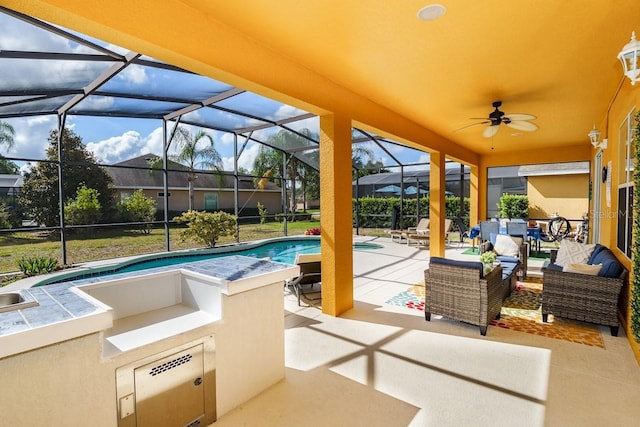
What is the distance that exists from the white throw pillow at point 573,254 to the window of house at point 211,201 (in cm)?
1562

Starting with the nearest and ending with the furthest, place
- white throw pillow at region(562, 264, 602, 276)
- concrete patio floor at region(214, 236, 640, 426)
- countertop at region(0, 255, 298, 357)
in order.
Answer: countertop at region(0, 255, 298, 357) → concrete patio floor at region(214, 236, 640, 426) → white throw pillow at region(562, 264, 602, 276)

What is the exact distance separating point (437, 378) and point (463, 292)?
4.36 ft

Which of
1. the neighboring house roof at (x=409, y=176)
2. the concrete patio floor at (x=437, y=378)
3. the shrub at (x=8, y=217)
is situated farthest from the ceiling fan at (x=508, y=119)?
the shrub at (x=8, y=217)

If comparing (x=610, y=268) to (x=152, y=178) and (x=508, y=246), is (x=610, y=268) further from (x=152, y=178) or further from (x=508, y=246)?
(x=152, y=178)

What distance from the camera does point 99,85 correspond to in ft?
17.2

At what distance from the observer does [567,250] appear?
5.43m

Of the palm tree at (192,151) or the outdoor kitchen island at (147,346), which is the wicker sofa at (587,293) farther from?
the palm tree at (192,151)

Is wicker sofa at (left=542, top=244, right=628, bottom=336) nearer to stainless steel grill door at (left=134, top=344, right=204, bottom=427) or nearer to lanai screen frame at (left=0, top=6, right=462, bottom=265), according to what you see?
lanai screen frame at (left=0, top=6, right=462, bottom=265)

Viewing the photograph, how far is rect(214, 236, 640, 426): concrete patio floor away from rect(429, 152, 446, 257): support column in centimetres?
396

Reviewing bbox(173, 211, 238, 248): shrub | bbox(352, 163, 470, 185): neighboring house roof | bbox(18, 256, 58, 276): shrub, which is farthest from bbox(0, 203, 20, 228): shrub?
bbox(352, 163, 470, 185): neighboring house roof

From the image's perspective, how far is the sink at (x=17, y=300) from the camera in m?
1.81

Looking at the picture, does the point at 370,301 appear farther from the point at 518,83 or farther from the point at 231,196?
the point at 231,196

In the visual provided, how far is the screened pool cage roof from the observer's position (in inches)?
147

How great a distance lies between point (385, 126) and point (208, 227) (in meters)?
7.12
